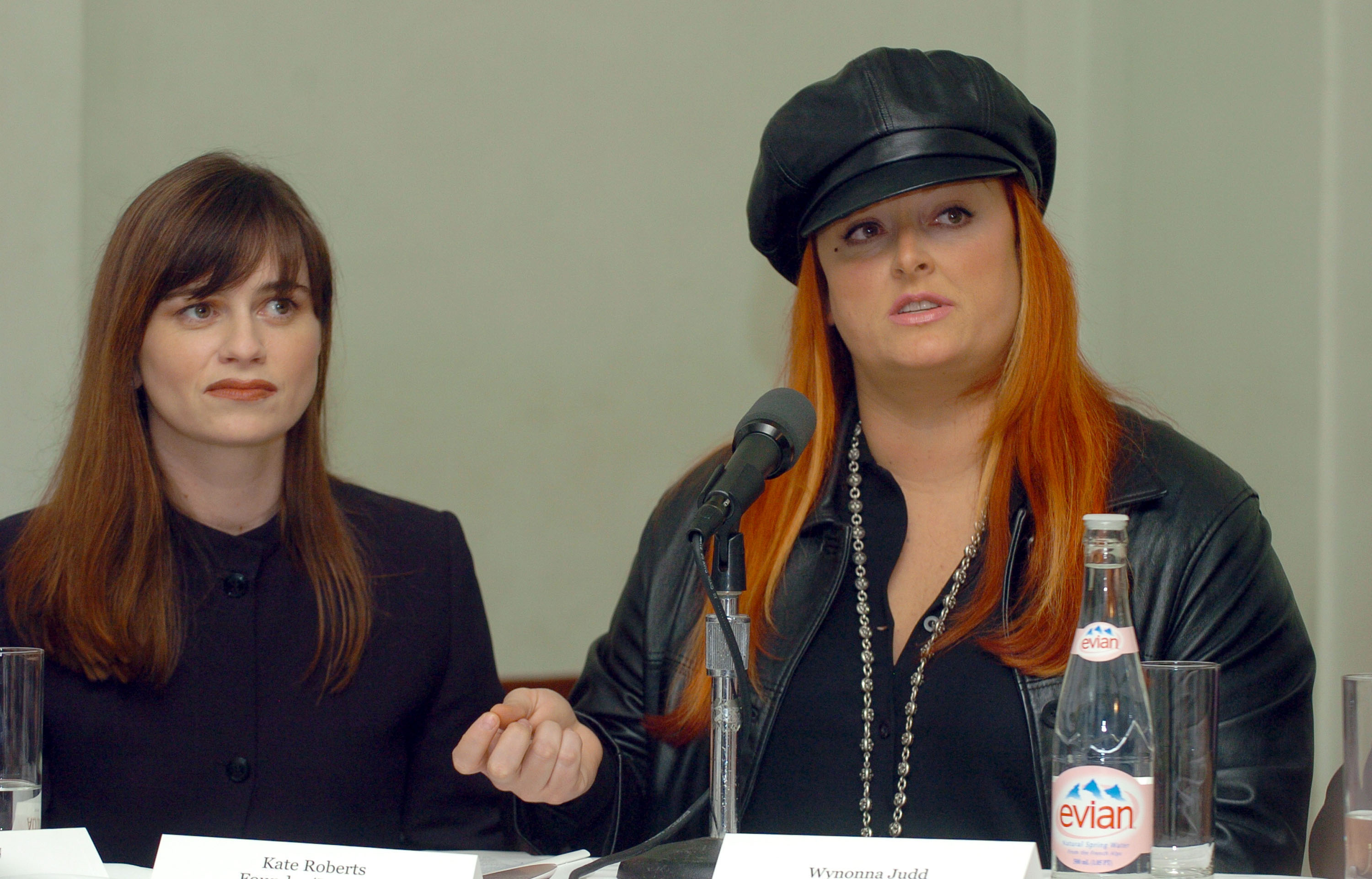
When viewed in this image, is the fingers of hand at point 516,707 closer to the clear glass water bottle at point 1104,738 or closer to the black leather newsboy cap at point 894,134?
the clear glass water bottle at point 1104,738

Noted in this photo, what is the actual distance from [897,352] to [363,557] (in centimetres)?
87

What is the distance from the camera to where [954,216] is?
5.19ft

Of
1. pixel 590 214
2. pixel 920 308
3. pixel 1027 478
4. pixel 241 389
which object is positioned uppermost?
pixel 590 214

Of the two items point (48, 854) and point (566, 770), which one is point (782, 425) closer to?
point (566, 770)

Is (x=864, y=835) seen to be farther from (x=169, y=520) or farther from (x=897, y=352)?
(x=169, y=520)

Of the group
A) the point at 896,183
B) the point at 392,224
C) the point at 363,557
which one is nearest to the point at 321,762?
the point at 363,557

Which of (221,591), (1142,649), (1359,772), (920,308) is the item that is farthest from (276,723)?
(1359,772)

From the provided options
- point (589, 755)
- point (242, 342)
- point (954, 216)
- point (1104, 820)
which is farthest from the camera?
point (242, 342)

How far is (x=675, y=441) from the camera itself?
9.63 ft

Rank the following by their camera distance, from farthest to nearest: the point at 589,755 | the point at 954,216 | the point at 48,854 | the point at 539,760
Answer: the point at 954,216 < the point at 589,755 < the point at 539,760 < the point at 48,854

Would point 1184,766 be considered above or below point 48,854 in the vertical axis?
above

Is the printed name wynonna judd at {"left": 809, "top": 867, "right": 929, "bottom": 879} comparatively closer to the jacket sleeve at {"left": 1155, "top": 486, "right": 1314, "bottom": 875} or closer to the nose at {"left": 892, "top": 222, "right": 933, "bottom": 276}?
the jacket sleeve at {"left": 1155, "top": 486, "right": 1314, "bottom": 875}

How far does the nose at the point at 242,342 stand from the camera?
1705 mm

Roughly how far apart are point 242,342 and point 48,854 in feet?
2.60
